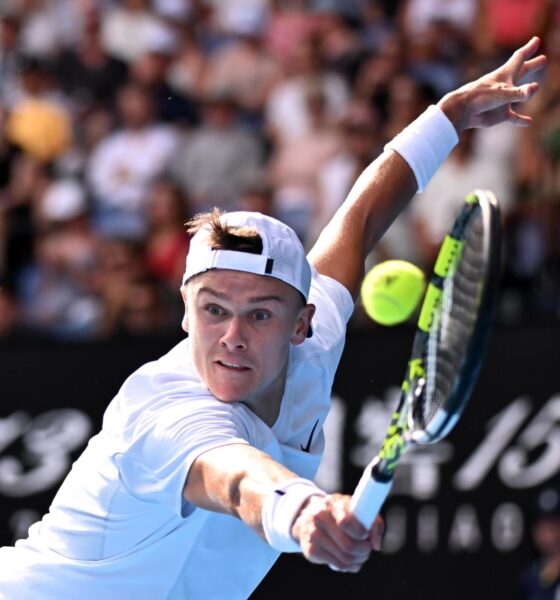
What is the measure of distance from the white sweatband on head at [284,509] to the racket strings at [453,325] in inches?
13.7

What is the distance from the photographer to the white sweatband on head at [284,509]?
3.20m

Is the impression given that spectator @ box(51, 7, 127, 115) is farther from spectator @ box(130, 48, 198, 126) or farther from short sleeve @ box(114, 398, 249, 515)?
short sleeve @ box(114, 398, 249, 515)

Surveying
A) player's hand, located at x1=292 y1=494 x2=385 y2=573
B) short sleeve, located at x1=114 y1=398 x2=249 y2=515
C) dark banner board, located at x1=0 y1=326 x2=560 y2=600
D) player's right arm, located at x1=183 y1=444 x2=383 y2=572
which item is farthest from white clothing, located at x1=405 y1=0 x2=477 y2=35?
player's hand, located at x1=292 y1=494 x2=385 y2=573

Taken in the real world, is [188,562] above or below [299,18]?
below

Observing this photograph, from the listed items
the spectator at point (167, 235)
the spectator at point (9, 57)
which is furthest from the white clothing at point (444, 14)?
the spectator at point (9, 57)

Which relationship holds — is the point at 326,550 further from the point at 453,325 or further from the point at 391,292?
the point at 391,292

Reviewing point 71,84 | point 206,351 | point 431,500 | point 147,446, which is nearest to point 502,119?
A: point 206,351

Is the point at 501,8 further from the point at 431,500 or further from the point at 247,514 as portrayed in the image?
the point at 247,514

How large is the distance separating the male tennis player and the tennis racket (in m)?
0.27

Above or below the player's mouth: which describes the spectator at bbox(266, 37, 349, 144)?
above

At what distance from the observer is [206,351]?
3.87m

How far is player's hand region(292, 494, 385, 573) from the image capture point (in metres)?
3.08

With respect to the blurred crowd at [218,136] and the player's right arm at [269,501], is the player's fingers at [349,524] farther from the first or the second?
the blurred crowd at [218,136]

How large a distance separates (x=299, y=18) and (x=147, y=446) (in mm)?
7541
